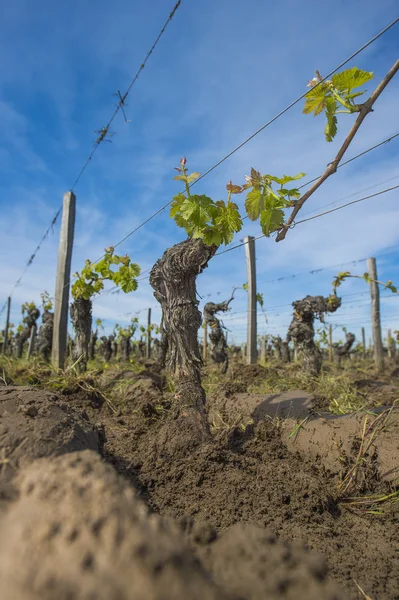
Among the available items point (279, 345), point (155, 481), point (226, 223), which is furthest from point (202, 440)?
point (279, 345)

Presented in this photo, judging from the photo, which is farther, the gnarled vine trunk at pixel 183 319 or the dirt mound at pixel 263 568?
the gnarled vine trunk at pixel 183 319

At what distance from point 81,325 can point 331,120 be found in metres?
7.49

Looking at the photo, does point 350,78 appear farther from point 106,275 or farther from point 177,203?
point 106,275

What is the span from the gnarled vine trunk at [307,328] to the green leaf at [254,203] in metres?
7.04

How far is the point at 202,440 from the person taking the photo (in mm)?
3494

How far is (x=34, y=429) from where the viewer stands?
79.1 inches

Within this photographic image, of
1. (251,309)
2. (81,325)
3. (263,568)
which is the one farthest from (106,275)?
(263,568)

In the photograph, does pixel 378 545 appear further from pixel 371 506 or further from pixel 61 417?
pixel 61 417

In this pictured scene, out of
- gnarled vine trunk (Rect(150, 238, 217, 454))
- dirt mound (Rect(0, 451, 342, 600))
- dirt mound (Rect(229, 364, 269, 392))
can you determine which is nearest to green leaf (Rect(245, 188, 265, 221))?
gnarled vine trunk (Rect(150, 238, 217, 454))

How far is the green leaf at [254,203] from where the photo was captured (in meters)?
2.93

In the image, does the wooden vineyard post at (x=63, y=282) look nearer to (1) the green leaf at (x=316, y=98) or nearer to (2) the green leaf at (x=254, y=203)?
(2) the green leaf at (x=254, y=203)

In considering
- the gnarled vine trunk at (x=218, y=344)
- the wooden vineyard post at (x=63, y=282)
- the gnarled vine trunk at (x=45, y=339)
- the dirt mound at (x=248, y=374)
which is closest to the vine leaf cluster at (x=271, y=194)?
the dirt mound at (x=248, y=374)

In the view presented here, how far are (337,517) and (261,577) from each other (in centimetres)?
233

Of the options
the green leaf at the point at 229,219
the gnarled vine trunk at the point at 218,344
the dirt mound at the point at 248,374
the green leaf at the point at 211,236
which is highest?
the green leaf at the point at 229,219
